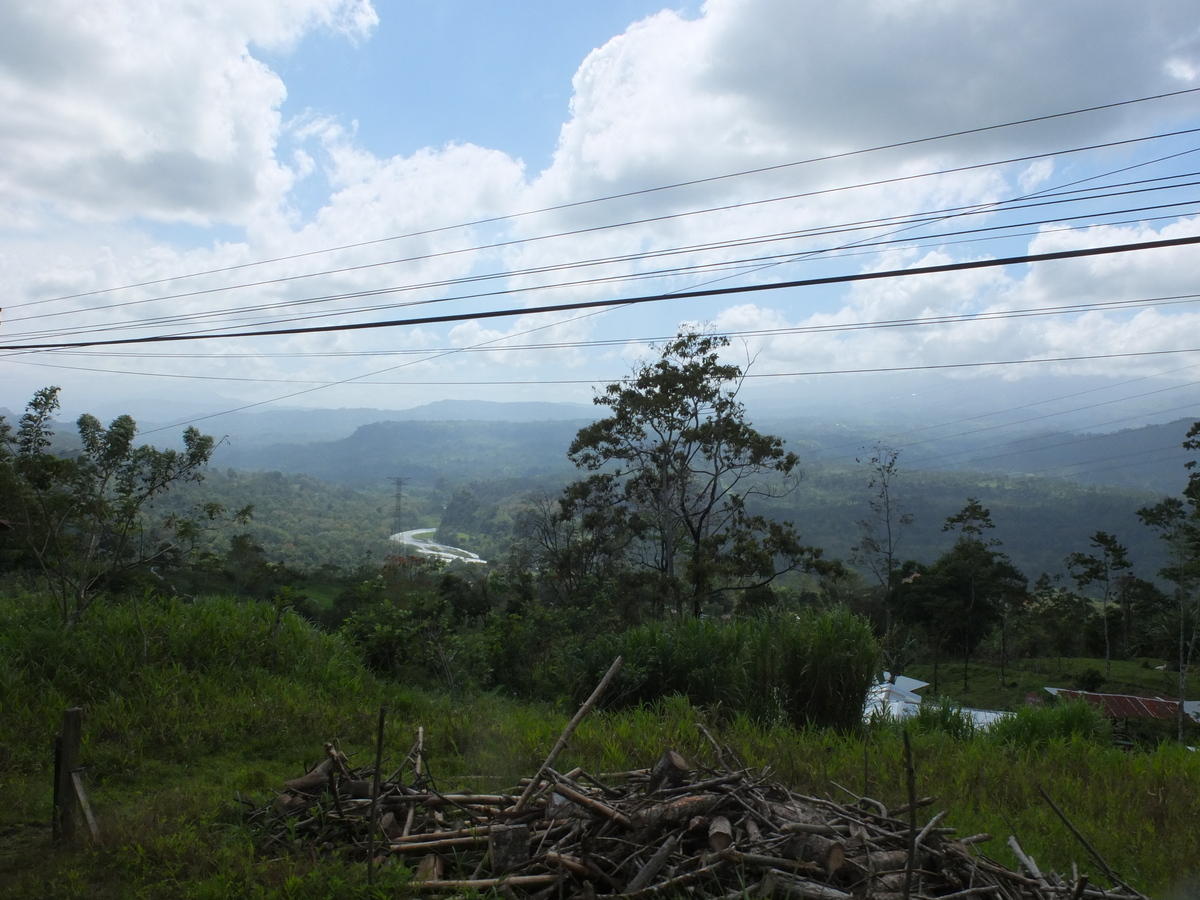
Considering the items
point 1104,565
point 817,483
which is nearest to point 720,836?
point 1104,565

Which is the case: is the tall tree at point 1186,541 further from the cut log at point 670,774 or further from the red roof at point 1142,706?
the cut log at point 670,774

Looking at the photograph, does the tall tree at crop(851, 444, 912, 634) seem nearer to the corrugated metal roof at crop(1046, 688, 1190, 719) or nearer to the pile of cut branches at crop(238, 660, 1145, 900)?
the corrugated metal roof at crop(1046, 688, 1190, 719)

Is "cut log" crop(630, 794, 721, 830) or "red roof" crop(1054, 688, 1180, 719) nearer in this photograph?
"cut log" crop(630, 794, 721, 830)

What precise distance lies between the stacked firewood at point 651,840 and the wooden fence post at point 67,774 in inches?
40.6

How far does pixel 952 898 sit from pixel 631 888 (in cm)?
135

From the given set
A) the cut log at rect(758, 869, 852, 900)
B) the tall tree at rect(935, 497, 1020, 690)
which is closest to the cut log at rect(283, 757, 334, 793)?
the cut log at rect(758, 869, 852, 900)

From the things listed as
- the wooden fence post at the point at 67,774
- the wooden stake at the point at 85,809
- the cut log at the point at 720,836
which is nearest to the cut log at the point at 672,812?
the cut log at the point at 720,836

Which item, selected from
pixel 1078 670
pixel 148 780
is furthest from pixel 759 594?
pixel 1078 670

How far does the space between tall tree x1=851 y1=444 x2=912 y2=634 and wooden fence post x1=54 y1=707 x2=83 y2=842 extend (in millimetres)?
26223

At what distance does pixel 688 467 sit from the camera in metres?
20.9

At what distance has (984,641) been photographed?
3659 centimetres

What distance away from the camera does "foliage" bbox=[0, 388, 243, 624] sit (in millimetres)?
8297

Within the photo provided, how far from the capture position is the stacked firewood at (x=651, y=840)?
3365 mm

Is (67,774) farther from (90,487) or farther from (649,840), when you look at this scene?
(90,487)
